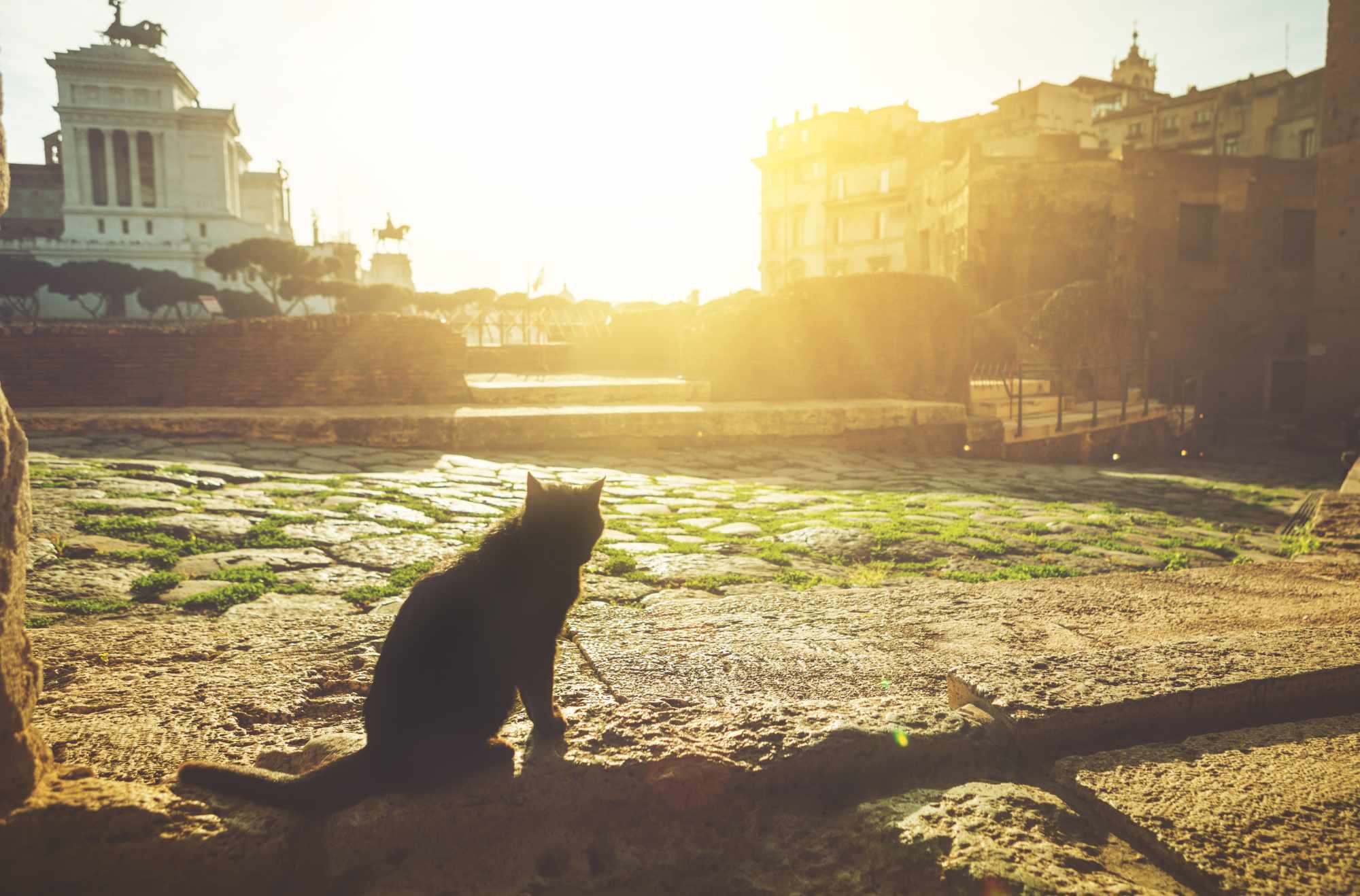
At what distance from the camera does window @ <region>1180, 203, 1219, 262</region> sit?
25.8 metres

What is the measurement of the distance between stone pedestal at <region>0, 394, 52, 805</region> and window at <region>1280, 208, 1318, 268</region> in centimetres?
3296

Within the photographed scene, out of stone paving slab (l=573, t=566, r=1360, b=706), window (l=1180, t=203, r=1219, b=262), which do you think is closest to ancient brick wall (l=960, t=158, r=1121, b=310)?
window (l=1180, t=203, r=1219, b=262)

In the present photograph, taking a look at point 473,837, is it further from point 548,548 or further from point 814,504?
point 814,504

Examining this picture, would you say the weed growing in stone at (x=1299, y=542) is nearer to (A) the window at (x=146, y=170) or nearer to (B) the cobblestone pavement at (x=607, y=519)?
(B) the cobblestone pavement at (x=607, y=519)

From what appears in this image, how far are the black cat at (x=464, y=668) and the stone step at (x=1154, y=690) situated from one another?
3.34ft

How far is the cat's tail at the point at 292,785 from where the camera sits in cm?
147

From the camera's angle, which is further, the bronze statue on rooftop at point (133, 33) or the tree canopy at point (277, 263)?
the bronze statue on rooftop at point (133, 33)

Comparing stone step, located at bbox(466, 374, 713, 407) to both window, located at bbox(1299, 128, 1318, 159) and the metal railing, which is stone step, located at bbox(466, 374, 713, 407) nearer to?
the metal railing

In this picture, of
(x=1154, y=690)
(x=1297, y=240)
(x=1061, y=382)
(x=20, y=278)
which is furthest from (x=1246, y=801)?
(x=20, y=278)

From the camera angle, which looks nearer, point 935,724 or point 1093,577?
point 935,724

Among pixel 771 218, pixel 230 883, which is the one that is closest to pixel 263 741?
pixel 230 883

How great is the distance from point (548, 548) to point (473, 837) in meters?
0.58

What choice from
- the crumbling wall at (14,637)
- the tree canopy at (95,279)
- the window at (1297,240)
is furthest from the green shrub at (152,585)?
the tree canopy at (95,279)

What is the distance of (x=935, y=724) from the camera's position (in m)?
1.78
